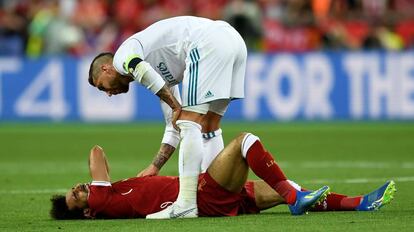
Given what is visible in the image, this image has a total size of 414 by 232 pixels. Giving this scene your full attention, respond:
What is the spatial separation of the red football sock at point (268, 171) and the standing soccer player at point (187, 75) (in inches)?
20.6

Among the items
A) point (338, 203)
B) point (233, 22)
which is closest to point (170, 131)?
point (338, 203)

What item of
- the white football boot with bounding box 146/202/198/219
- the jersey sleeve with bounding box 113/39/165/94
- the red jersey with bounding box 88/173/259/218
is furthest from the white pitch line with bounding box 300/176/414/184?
the jersey sleeve with bounding box 113/39/165/94

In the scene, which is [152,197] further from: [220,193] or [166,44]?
[166,44]

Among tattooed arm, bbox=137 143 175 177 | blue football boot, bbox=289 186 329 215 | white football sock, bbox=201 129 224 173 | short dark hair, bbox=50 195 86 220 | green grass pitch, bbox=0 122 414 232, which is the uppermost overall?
white football sock, bbox=201 129 224 173

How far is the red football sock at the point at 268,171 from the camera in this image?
912 centimetres

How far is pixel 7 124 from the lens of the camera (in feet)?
75.6

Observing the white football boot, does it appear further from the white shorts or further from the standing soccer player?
the white shorts

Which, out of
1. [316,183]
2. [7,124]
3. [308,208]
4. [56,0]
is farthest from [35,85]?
[308,208]

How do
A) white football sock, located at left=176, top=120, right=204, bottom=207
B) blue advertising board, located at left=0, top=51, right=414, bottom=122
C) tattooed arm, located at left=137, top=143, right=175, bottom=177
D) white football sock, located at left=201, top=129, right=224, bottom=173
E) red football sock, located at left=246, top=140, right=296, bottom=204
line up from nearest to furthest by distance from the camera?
red football sock, located at left=246, top=140, right=296, bottom=204 < white football sock, located at left=176, top=120, right=204, bottom=207 < white football sock, located at left=201, top=129, right=224, bottom=173 < tattooed arm, located at left=137, top=143, right=175, bottom=177 < blue advertising board, located at left=0, top=51, right=414, bottom=122

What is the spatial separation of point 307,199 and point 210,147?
1.18 meters

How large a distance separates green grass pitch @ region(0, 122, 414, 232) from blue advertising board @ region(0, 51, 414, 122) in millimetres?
257

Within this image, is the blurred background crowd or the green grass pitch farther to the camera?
the blurred background crowd

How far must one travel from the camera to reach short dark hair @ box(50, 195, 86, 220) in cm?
948

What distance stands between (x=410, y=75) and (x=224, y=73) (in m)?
12.0
